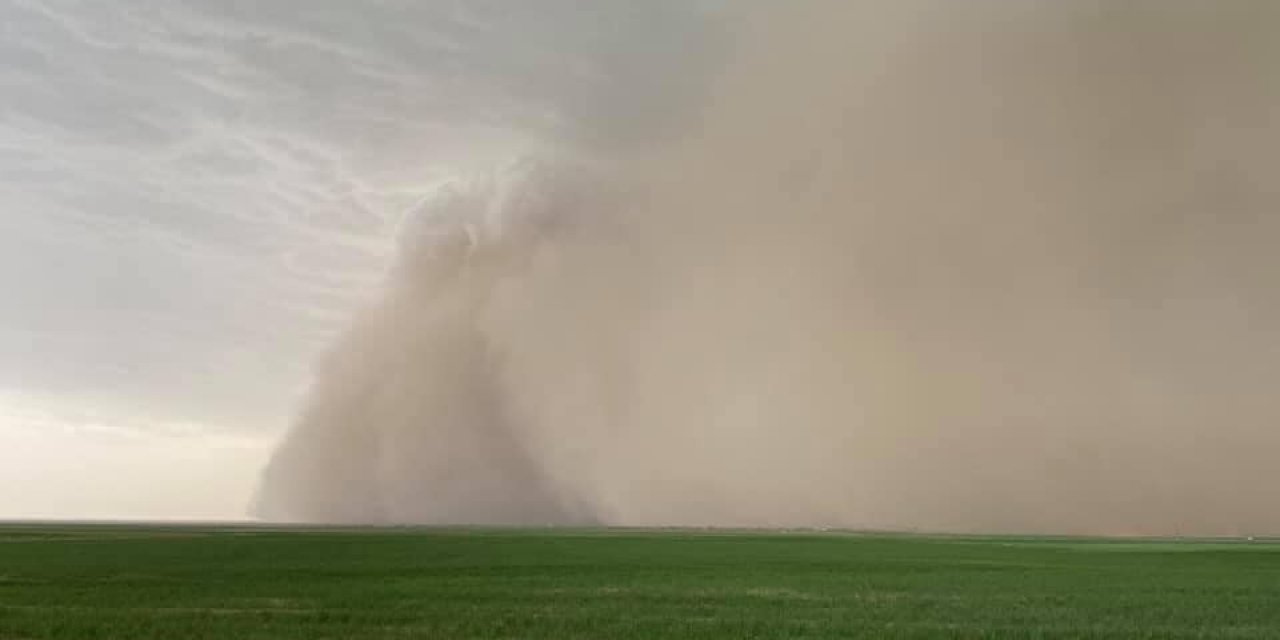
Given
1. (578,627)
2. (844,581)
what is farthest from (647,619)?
(844,581)

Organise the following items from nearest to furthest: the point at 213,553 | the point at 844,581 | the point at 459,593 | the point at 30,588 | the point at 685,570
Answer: the point at 459,593 → the point at 30,588 → the point at 844,581 → the point at 685,570 → the point at 213,553

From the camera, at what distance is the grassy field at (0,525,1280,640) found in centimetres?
2839

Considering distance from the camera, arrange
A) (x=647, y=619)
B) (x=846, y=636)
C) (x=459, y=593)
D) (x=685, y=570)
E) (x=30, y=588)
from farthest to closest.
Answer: (x=685, y=570) → (x=30, y=588) → (x=459, y=593) → (x=647, y=619) → (x=846, y=636)

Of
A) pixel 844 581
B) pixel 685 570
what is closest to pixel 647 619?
pixel 844 581

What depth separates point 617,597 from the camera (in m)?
37.2

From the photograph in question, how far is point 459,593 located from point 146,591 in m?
11.9

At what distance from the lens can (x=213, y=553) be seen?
72250mm

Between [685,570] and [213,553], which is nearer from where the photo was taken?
[685,570]

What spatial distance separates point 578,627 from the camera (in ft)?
93.1

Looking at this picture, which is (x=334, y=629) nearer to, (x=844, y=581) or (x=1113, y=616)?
(x=1113, y=616)

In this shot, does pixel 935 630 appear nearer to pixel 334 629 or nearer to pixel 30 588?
pixel 334 629

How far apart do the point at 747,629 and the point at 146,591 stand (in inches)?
963

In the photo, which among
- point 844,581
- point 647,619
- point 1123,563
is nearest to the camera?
point 647,619

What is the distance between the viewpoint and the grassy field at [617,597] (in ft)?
93.1
